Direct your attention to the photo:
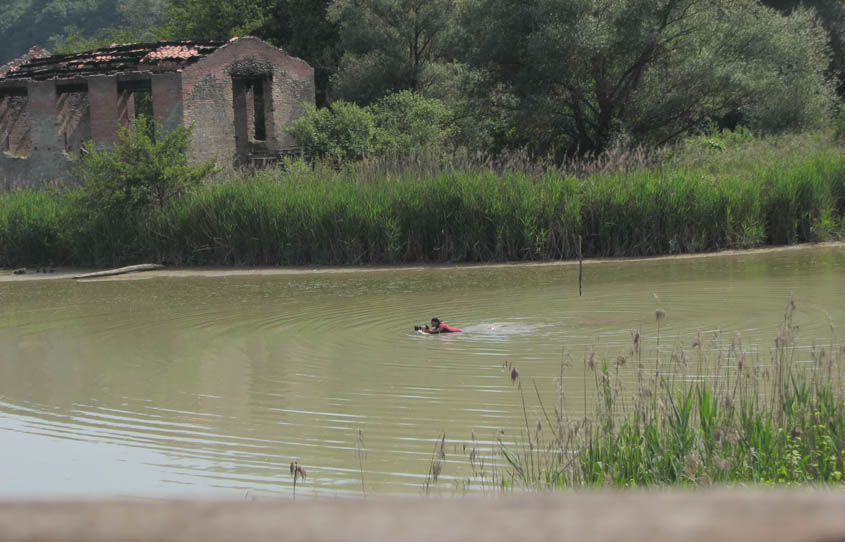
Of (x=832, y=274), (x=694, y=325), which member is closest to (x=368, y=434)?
(x=694, y=325)

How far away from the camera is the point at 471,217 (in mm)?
19750

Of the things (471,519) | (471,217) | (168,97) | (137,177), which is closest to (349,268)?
(471,217)

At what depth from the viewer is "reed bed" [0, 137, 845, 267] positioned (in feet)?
63.9

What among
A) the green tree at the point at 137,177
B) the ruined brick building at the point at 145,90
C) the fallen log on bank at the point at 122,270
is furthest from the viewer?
the ruined brick building at the point at 145,90

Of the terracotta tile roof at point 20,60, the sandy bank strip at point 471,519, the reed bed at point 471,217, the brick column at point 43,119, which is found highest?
the terracotta tile roof at point 20,60

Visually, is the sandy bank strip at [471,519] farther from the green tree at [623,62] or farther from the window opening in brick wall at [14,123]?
the window opening in brick wall at [14,123]

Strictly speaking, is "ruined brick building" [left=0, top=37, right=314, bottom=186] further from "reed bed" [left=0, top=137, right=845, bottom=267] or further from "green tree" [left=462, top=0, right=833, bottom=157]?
"reed bed" [left=0, top=137, right=845, bottom=267]

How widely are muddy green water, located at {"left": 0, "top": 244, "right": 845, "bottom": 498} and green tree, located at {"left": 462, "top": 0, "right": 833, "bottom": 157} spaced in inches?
398

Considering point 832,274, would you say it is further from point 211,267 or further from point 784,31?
point 784,31

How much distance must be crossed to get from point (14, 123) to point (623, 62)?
76.9 ft

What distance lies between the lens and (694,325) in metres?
11.0

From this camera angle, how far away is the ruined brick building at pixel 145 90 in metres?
31.0

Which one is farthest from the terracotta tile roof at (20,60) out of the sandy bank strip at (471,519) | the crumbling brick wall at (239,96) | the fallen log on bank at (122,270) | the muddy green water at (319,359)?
the sandy bank strip at (471,519)

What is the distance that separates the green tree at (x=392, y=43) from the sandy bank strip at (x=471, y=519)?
3714 cm
